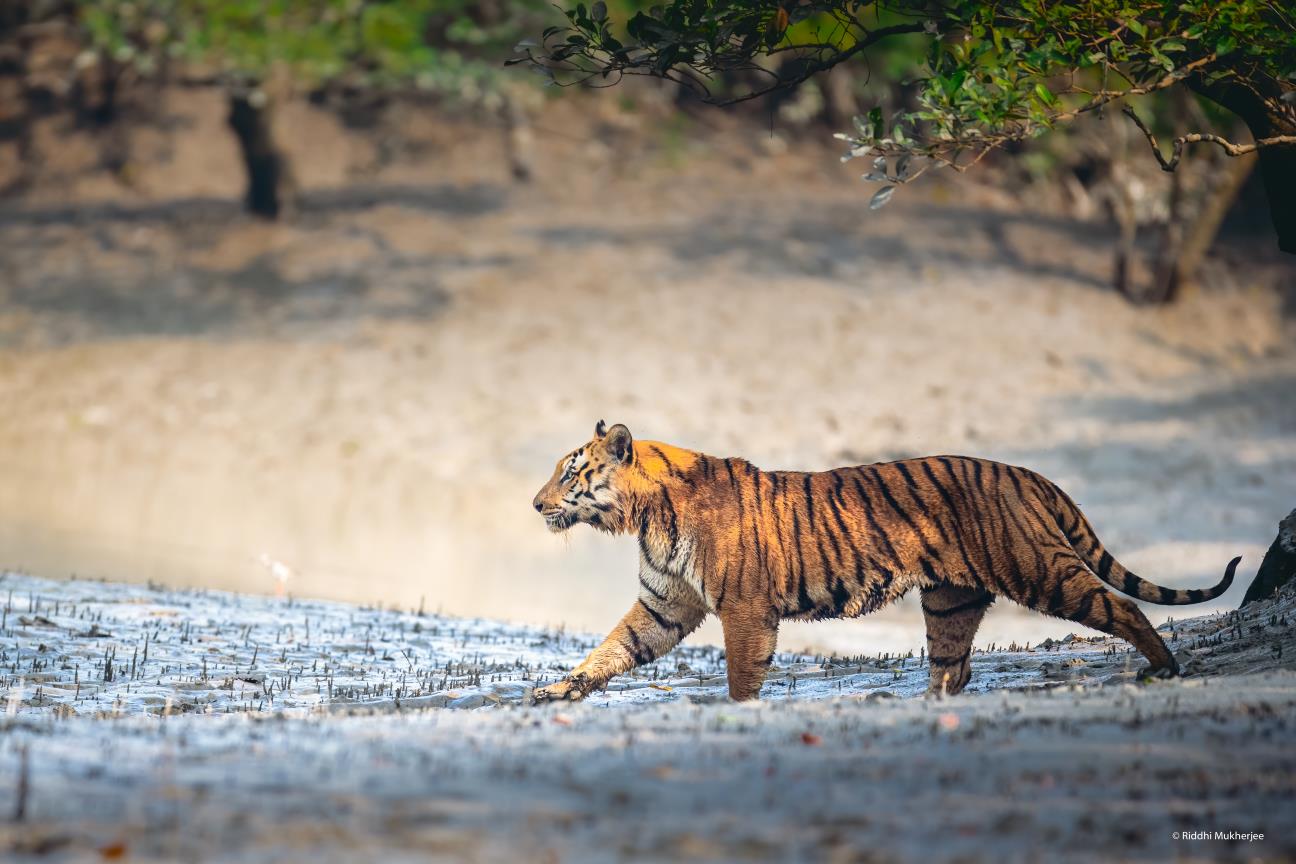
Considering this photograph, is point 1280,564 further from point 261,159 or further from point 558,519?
point 261,159

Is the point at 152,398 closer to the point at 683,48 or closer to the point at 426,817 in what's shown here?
the point at 683,48

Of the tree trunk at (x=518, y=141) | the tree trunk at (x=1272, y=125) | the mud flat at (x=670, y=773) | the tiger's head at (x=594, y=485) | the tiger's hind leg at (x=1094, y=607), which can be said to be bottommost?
the mud flat at (x=670, y=773)

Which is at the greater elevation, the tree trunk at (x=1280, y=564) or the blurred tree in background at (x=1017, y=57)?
the blurred tree in background at (x=1017, y=57)

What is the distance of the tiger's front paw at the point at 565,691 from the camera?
26.5ft

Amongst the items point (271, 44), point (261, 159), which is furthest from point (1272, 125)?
point (261, 159)

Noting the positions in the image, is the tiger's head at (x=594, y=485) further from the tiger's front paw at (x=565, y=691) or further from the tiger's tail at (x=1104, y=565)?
the tiger's tail at (x=1104, y=565)

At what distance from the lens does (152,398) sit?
22.3 metres

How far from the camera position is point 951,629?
8445 mm

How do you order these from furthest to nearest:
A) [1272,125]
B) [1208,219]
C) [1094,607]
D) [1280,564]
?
1. [1208,219]
2. [1280,564]
3. [1272,125]
4. [1094,607]

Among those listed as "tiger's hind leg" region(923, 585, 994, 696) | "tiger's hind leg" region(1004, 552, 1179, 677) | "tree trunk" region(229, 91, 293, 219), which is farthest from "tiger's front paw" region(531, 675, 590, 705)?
"tree trunk" region(229, 91, 293, 219)

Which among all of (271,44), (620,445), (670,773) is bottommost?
(670,773)

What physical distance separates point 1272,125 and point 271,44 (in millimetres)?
18431

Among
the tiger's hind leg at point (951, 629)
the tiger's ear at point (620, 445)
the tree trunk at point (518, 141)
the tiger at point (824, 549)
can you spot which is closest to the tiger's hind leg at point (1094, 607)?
the tiger at point (824, 549)

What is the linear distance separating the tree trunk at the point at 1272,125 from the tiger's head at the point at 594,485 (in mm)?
3885
